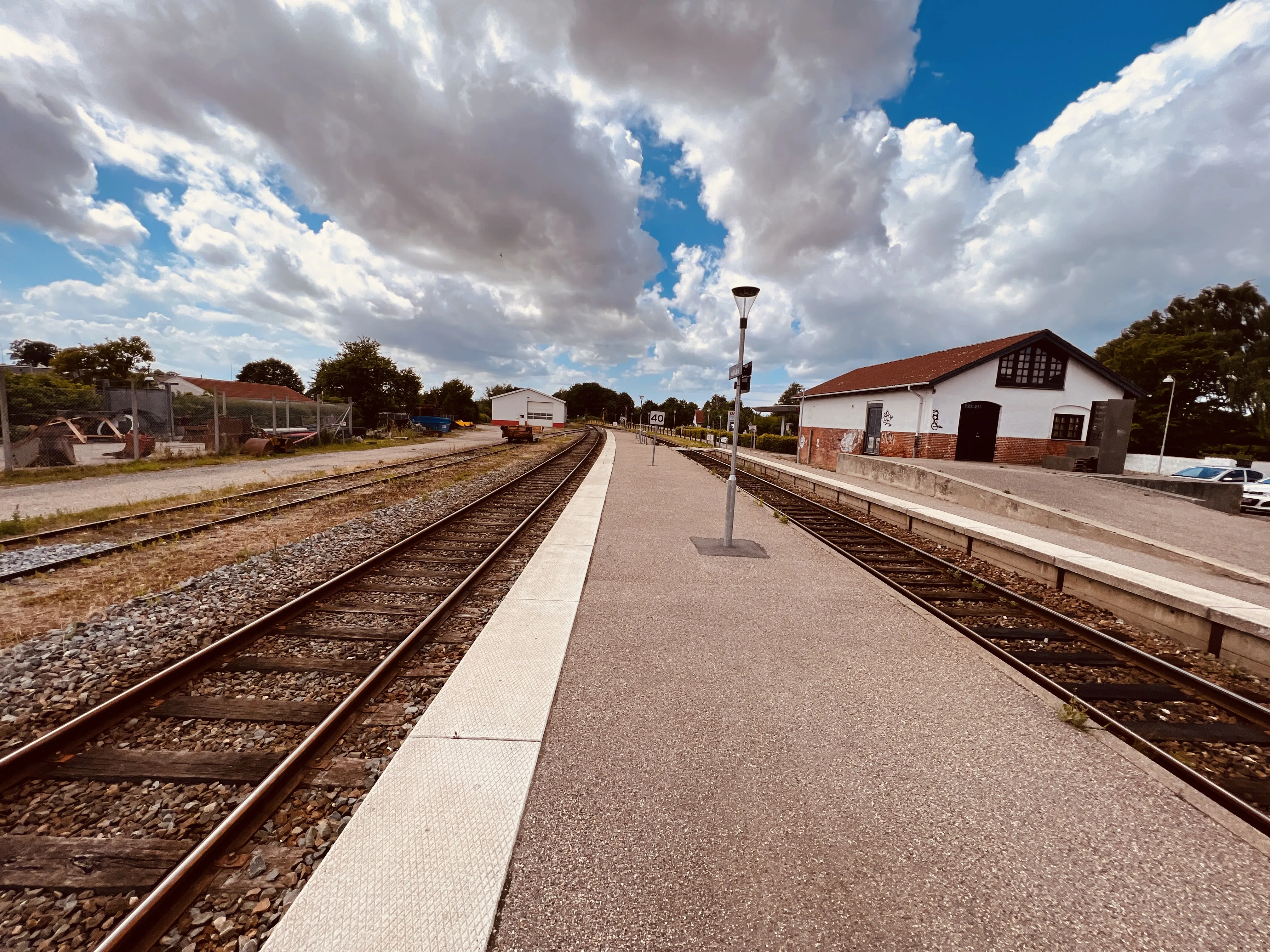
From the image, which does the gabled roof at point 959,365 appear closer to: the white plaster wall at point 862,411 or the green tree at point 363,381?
the white plaster wall at point 862,411

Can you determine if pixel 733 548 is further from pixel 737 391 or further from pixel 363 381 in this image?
pixel 363 381

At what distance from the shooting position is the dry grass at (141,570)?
17.5 ft

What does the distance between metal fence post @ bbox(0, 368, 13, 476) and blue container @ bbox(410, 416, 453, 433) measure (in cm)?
3449

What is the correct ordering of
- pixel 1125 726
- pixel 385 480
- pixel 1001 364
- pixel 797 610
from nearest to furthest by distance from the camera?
1. pixel 1125 726
2. pixel 797 610
3. pixel 385 480
4. pixel 1001 364

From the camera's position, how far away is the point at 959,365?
72.0ft

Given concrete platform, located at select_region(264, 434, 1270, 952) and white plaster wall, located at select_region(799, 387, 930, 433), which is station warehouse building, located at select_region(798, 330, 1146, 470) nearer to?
white plaster wall, located at select_region(799, 387, 930, 433)

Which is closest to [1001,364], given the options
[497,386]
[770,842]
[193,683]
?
[770,842]

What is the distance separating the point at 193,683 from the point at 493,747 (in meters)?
2.74

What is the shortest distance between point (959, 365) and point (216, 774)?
26041mm

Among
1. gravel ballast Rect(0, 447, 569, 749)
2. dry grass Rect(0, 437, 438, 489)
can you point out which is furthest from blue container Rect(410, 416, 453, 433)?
gravel ballast Rect(0, 447, 569, 749)

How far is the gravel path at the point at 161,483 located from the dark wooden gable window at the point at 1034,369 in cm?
2674

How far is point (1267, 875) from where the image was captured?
8.59 ft

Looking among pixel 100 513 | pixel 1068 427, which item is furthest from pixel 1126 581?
pixel 1068 427

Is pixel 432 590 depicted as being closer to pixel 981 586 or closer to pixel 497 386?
pixel 981 586
